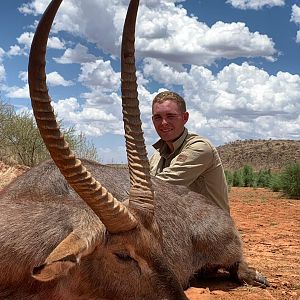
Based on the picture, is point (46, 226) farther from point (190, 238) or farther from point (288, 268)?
point (288, 268)

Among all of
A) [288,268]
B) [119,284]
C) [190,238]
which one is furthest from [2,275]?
[288,268]

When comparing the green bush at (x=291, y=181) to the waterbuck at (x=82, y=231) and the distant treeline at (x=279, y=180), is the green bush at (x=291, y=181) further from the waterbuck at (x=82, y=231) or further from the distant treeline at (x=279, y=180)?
the waterbuck at (x=82, y=231)

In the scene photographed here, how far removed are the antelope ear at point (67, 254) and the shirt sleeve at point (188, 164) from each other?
11.5 ft

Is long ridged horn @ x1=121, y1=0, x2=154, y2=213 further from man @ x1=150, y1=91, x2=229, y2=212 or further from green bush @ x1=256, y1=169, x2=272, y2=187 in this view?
green bush @ x1=256, y1=169, x2=272, y2=187

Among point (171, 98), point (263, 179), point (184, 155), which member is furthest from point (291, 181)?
point (184, 155)

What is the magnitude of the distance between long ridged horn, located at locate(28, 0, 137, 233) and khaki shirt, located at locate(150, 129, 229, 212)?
3398 millimetres

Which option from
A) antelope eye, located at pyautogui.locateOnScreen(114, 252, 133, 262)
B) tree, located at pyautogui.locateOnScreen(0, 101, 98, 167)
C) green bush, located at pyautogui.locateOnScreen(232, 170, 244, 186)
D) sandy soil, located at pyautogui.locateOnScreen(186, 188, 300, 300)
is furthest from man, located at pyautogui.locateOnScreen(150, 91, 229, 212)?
green bush, located at pyautogui.locateOnScreen(232, 170, 244, 186)

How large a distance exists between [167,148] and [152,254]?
442 centimetres

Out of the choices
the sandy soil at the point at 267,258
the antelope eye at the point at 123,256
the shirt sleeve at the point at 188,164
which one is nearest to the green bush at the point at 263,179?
the sandy soil at the point at 267,258

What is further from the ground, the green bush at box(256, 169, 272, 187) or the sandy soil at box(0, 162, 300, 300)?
the green bush at box(256, 169, 272, 187)

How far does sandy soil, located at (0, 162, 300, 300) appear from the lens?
729cm

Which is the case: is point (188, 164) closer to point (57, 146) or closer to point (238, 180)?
point (57, 146)

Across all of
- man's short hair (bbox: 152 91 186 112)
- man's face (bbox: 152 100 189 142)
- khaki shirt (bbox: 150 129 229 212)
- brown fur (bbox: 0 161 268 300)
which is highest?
man's short hair (bbox: 152 91 186 112)

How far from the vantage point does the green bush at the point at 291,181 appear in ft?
92.1
